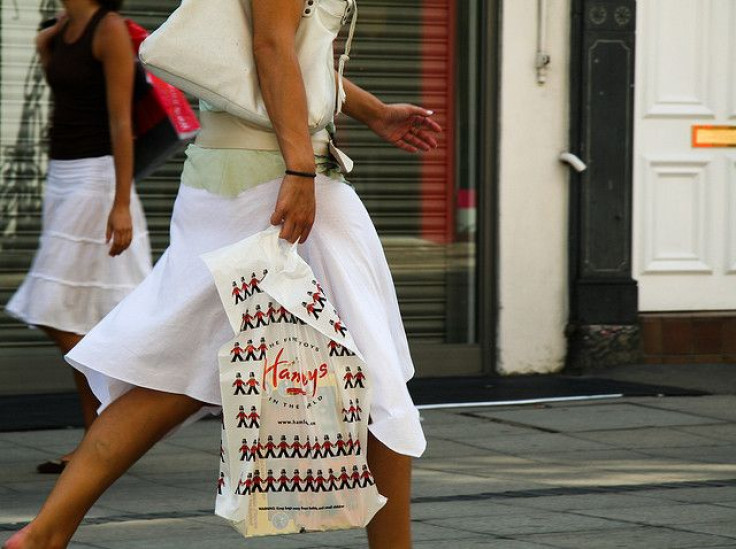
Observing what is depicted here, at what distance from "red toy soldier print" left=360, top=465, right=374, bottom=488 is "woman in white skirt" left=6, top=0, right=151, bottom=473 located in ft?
7.55

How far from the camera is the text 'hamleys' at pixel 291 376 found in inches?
142

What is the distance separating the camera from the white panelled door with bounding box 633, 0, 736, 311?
9539 millimetres

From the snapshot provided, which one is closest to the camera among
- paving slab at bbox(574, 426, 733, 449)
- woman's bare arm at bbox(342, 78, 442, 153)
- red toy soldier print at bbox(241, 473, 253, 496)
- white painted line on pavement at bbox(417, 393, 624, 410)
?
red toy soldier print at bbox(241, 473, 253, 496)

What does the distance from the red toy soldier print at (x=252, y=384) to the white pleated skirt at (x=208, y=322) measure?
0.16 meters

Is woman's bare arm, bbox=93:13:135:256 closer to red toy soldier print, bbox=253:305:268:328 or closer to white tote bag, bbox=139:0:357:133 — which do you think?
white tote bag, bbox=139:0:357:133

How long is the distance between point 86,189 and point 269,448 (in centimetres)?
256

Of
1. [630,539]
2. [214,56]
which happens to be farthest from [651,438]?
[214,56]

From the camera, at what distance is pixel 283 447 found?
11.9ft

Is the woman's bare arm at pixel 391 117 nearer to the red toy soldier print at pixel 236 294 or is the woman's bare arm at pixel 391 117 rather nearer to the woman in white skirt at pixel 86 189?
the red toy soldier print at pixel 236 294

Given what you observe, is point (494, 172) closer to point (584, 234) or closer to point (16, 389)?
point (584, 234)

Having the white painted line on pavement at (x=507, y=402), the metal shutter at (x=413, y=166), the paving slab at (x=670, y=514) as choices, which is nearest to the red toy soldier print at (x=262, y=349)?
the paving slab at (x=670, y=514)

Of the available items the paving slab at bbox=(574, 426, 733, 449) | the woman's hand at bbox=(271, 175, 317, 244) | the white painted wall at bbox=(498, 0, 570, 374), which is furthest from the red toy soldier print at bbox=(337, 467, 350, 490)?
the white painted wall at bbox=(498, 0, 570, 374)

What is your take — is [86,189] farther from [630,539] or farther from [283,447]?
[283,447]

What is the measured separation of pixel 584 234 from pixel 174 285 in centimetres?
580
